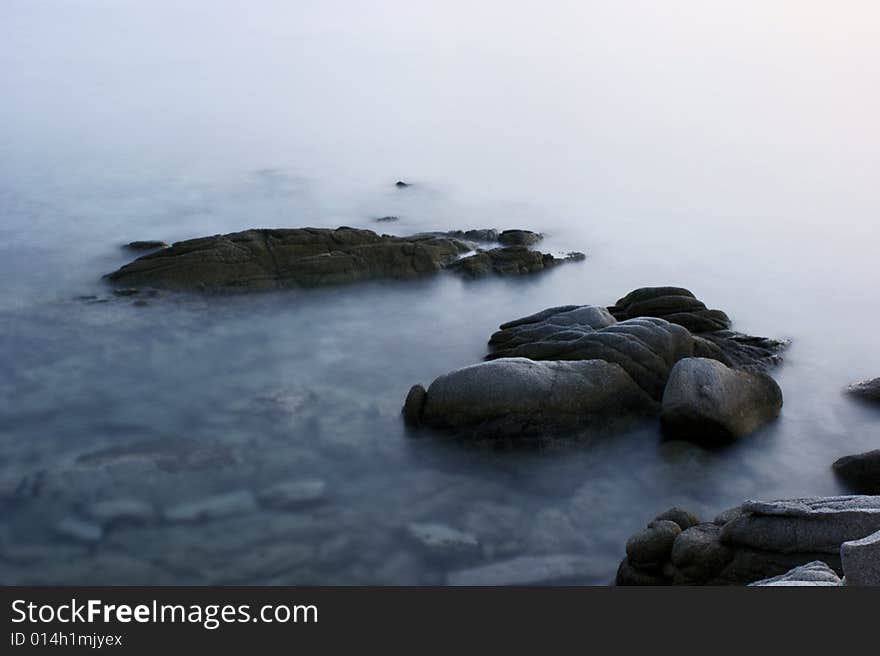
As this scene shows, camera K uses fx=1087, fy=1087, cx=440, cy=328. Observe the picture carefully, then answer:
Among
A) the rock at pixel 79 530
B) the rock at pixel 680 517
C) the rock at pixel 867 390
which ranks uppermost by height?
the rock at pixel 867 390

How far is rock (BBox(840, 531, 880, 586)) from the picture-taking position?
25.7 feet

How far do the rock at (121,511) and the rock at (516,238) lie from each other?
40.5ft

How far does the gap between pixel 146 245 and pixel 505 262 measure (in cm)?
693

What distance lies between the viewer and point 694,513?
12156 millimetres

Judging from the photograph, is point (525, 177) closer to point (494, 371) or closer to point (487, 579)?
point (494, 371)

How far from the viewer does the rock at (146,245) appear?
68.4 ft

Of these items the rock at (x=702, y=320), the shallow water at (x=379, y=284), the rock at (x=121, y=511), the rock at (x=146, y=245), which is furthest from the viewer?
the rock at (x=146, y=245)

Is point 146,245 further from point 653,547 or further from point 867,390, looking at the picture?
point 653,547

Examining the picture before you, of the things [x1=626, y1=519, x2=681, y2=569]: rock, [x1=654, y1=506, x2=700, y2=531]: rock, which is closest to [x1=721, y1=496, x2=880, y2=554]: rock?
[x1=626, y1=519, x2=681, y2=569]: rock

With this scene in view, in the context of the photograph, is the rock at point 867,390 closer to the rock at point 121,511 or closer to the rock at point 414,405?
the rock at point 414,405

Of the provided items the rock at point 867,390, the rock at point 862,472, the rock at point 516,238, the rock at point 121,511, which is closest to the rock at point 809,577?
the rock at point 862,472

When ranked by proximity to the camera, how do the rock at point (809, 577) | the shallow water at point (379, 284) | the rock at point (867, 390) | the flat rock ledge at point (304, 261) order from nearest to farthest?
the rock at point (809, 577) < the shallow water at point (379, 284) < the rock at point (867, 390) < the flat rock ledge at point (304, 261)

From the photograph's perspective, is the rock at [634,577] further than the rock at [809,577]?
Yes
